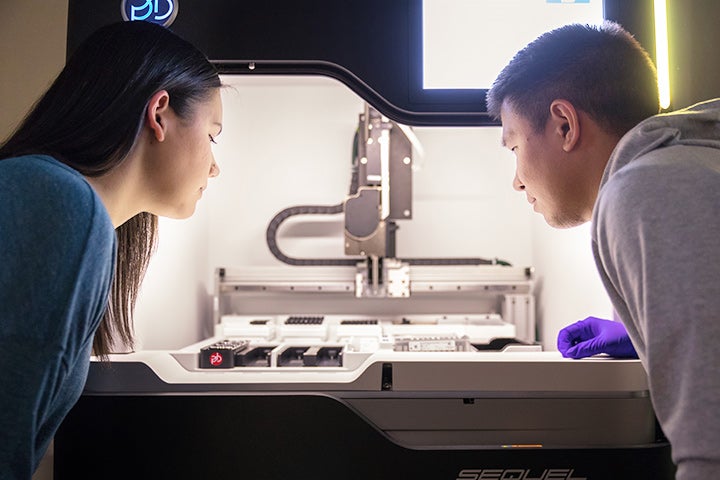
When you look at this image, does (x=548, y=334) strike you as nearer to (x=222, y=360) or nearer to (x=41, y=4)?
(x=222, y=360)

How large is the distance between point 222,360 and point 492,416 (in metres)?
0.62

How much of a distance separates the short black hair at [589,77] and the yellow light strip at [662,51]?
306 mm

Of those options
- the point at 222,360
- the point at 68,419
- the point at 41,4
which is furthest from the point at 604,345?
the point at 41,4

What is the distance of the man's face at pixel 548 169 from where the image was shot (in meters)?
1.02

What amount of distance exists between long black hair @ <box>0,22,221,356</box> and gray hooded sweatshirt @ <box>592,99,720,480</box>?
0.76 metres

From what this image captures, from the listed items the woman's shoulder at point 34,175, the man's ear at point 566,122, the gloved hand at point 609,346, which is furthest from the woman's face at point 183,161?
the gloved hand at point 609,346

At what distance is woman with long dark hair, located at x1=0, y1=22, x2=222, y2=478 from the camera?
2.31 ft

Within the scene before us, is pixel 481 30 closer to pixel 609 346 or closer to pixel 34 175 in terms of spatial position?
pixel 609 346

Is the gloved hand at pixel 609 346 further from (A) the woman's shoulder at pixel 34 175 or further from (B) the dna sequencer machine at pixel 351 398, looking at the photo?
(A) the woman's shoulder at pixel 34 175

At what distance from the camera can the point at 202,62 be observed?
1.05 m

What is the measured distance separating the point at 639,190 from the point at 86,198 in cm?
74

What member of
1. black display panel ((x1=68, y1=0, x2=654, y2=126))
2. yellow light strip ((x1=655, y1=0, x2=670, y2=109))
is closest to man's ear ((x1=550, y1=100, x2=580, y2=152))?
black display panel ((x1=68, y1=0, x2=654, y2=126))

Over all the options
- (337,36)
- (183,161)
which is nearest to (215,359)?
(183,161)

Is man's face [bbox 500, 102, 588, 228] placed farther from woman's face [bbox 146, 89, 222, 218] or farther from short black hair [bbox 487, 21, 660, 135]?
woman's face [bbox 146, 89, 222, 218]
